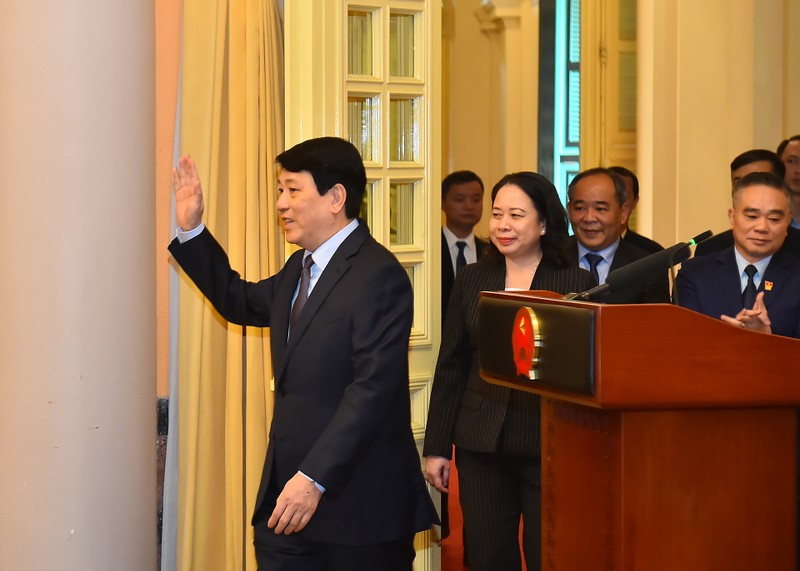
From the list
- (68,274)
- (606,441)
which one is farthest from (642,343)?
(68,274)

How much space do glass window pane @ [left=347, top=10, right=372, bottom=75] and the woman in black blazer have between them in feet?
2.58

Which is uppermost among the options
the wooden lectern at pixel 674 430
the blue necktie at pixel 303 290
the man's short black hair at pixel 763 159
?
the man's short black hair at pixel 763 159

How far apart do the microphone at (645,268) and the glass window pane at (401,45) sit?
6.17 feet

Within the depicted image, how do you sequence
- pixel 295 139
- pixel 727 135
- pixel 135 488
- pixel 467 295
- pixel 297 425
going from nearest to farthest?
pixel 297 425 → pixel 135 488 → pixel 467 295 → pixel 295 139 → pixel 727 135

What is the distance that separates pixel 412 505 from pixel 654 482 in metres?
0.96

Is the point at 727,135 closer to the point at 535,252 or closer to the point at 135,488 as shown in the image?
the point at 535,252

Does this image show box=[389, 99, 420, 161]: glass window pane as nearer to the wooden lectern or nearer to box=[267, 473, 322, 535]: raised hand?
box=[267, 473, 322, 535]: raised hand

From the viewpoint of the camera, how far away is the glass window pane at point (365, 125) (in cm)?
409

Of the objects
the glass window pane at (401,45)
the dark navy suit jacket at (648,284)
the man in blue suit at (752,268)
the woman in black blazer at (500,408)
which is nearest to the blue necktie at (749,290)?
the man in blue suit at (752,268)

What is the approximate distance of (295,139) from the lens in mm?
3879

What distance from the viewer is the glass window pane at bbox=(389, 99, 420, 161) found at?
4168 millimetres

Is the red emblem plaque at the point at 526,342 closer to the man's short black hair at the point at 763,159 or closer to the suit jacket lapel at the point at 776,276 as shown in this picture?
the suit jacket lapel at the point at 776,276

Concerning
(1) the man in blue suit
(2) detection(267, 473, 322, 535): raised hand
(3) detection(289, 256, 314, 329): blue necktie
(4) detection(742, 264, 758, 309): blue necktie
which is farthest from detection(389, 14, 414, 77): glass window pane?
(2) detection(267, 473, 322, 535): raised hand

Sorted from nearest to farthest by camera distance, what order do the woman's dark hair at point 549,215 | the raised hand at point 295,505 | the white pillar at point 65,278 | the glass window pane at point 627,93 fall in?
the raised hand at point 295,505 → the white pillar at point 65,278 → the woman's dark hair at point 549,215 → the glass window pane at point 627,93
